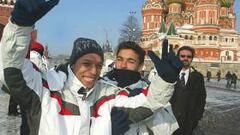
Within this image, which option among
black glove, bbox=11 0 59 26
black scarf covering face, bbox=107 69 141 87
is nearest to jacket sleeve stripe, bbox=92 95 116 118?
black scarf covering face, bbox=107 69 141 87

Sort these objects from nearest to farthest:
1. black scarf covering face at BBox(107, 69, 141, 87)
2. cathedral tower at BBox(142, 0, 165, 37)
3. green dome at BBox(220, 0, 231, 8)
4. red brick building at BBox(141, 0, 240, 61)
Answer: black scarf covering face at BBox(107, 69, 141, 87) → red brick building at BBox(141, 0, 240, 61) → green dome at BBox(220, 0, 231, 8) → cathedral tower at BBox(142, 0, 165, 37)

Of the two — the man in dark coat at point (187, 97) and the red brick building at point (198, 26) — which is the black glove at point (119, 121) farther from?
the red brick building at point (198, 26)

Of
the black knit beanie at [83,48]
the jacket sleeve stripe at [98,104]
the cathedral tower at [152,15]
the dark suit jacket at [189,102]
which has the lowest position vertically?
the dark suit jacket at [189,102]

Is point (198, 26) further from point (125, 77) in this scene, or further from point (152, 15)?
point (125, 77)

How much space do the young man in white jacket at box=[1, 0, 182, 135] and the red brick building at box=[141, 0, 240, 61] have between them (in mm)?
48262

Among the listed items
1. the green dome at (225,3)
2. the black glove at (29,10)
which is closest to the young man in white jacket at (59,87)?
the black glove at (29,10)

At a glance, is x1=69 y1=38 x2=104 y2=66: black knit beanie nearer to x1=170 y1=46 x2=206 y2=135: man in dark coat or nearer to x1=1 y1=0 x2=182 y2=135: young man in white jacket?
x1=1 y1=0 x2=182 y2=135: young man in white jacket

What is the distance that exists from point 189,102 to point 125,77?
191cm

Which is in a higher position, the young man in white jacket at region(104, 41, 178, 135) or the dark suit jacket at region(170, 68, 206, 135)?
the young man in white jacket at region(104, 41, 178, 135)

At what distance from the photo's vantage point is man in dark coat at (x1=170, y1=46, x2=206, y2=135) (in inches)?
184

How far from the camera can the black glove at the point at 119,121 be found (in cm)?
252

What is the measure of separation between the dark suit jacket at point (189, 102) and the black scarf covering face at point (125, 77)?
1.69m

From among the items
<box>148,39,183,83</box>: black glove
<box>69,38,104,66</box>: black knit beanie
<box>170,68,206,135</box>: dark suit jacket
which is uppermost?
<box>69,38,104,66</box>: black knit beanie

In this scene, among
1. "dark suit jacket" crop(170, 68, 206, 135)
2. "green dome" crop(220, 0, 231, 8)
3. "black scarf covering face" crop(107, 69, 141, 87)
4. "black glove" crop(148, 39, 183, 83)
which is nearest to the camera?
"black glove" crop(148, 39, 183, 83)
